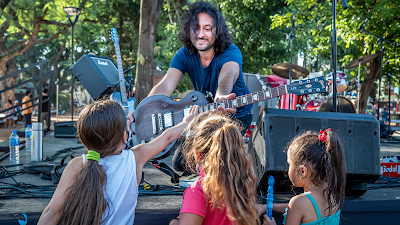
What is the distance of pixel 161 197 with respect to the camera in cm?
269

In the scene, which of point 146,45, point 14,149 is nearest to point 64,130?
point 14,149

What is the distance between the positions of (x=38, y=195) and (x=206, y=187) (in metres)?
1.91

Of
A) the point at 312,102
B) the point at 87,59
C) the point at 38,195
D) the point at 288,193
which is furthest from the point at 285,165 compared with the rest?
the point at 312,102

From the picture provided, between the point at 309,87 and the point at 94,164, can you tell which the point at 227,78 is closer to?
the point at 309,87

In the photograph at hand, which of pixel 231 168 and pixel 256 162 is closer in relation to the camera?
pixel 231 168

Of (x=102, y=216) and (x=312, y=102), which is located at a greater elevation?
(x=312, y=102)

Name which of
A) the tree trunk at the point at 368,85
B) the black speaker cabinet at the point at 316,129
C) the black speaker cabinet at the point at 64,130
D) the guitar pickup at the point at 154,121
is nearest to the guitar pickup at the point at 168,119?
the guitar pickup at the point at 154,121

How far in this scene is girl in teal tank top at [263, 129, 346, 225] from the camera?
172cm

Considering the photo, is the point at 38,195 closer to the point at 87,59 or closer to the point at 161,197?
the point at 161,197

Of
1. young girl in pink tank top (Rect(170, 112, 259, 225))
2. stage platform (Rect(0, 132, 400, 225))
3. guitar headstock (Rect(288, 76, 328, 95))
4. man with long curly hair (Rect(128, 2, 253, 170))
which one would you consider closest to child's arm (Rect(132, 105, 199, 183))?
young girl in pink tank top (Rect(170, 112, 259, 225))

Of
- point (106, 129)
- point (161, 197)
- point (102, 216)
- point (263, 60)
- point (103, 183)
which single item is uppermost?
point (263, 60)

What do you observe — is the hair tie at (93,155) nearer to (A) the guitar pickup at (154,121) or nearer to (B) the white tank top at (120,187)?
(B) the white tank top at (120,187)

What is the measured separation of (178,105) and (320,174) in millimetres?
1733

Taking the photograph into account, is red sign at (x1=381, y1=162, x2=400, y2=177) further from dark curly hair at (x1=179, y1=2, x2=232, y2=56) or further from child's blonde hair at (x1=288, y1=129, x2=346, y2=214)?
dark curly hair at (x1=179, y1=2, x2=232, y2=56)
